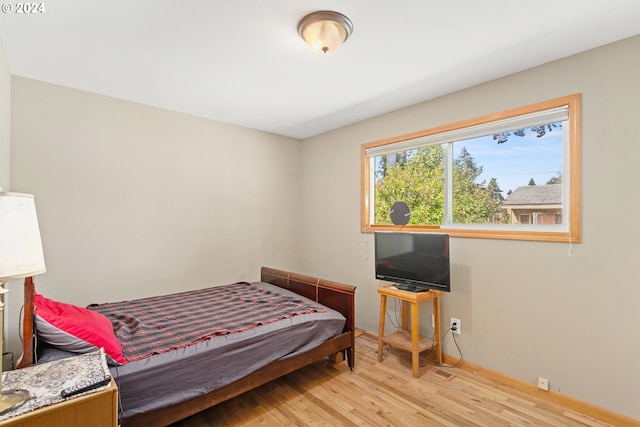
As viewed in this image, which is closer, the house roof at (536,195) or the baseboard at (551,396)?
the baseboard at (551,396)

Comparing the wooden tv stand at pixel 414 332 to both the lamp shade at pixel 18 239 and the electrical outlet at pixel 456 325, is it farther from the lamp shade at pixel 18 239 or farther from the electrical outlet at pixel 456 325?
the lamp shade at pixel 18 239

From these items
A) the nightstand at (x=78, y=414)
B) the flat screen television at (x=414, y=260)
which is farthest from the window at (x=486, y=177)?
the nightstand at (x=78, y=414)

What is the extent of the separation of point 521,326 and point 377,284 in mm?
1390

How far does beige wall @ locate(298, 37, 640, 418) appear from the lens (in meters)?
1.97

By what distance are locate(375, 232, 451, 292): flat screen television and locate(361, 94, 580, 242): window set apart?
11.5 inches

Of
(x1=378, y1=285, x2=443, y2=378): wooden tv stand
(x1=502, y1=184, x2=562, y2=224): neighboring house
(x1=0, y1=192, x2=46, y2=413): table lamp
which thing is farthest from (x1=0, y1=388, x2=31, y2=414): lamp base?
(x1=502, y1=184, x2=562, y2=224): neighboring house

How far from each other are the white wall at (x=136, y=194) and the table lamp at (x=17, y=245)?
71.3 inches

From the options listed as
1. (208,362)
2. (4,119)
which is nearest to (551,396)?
(208,362)

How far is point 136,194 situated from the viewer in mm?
3104

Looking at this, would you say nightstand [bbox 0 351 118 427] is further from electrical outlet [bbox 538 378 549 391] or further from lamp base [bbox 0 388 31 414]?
electrical outlet [bbox 538 378 549 391]

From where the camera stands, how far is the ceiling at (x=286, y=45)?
5.62 feet

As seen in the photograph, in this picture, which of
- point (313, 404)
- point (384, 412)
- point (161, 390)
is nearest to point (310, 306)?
point (313, 404)

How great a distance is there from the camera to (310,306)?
8.88ft

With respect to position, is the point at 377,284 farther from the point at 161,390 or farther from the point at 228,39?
the point at 228,39
